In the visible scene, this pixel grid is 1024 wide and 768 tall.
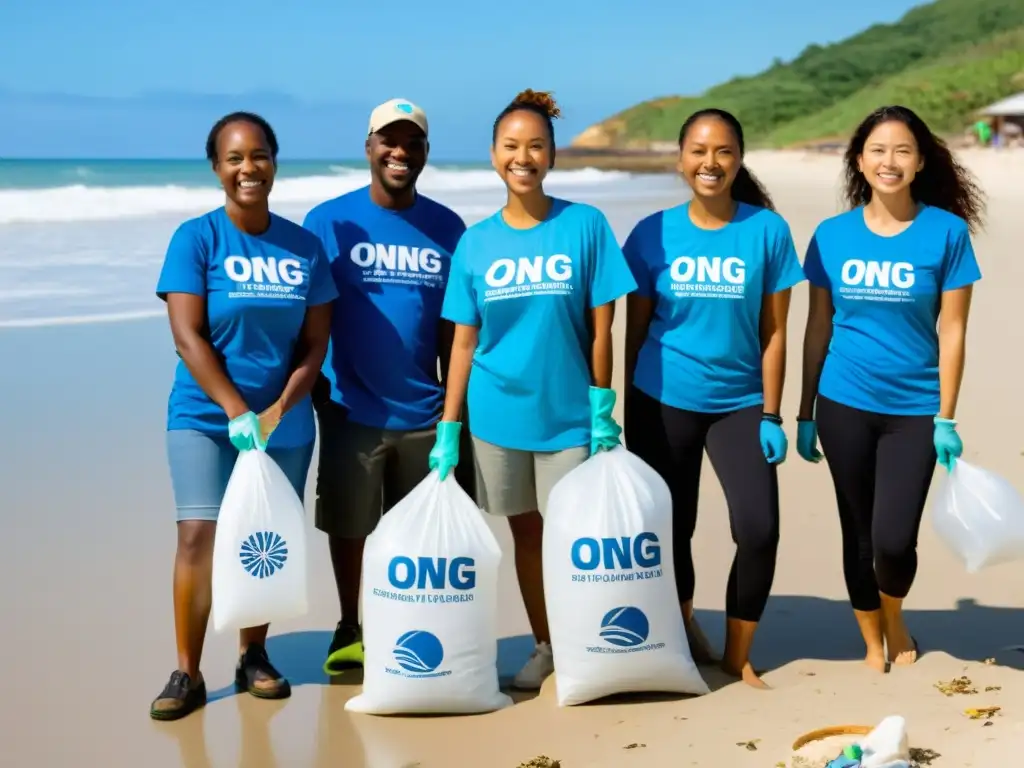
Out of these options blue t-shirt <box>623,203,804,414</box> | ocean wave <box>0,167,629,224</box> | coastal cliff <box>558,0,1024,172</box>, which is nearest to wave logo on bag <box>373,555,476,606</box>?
blue t-shirt <box>623,203,804,414</box>

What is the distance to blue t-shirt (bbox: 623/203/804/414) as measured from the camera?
10.5 ft

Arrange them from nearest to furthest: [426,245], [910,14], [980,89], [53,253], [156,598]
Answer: [426,245]
[156,598]
[53,253]
[980,89]
[910,14]

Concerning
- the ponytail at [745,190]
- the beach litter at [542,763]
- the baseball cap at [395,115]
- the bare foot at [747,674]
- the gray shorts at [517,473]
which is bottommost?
the beach litter at [542,763]

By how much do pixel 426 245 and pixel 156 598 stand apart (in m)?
1.58

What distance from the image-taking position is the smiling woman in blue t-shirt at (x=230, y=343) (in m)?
3.08

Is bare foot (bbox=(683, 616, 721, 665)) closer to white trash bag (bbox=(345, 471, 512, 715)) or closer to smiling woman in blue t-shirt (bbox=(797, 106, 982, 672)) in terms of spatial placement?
smiling woman in blue t-shirt (bbox=(797, 106, 982, 672))

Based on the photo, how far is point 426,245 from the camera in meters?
3.36

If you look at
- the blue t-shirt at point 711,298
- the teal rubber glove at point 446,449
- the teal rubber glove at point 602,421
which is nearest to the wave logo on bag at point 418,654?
the teal rubber glove at point 446,449

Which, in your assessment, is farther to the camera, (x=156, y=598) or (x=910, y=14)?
(x=910, y=14)

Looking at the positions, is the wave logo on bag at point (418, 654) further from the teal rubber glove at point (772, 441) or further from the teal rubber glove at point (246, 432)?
the teal rubber glove at point (772, 441)

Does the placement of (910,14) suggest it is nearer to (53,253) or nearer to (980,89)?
(980,89)

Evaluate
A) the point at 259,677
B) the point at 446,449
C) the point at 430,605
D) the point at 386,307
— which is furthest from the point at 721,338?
the point at 259,677

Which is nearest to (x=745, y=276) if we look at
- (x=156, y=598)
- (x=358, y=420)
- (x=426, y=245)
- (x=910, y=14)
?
(x=426, y=245)

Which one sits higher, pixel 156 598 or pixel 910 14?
pixel 910 14
